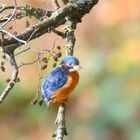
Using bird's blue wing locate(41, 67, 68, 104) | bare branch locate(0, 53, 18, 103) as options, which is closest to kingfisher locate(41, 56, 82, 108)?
bird's blue wing locate(41, 67, 68, 104)

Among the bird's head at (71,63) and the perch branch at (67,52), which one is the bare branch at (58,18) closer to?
the perch branch at (67,52)

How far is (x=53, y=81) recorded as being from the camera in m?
2.63

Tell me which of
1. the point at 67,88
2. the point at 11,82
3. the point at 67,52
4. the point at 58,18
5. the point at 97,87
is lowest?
the point at 11,82

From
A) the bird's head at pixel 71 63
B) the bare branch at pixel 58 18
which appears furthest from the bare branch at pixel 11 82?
the bird's head at pixel 71 63

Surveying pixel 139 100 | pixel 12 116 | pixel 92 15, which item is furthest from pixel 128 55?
pixel 12 116

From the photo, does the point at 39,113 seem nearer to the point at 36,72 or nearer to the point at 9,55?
the point at 36,72

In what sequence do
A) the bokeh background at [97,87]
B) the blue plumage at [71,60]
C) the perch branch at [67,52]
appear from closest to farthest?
1. the perch branch at [67,52]
2. the blue plumage at [71,60]
3. the bokeh background at [97,87]

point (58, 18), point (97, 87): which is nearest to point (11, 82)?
point (58, 18)

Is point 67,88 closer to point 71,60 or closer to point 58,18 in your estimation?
point 71,60

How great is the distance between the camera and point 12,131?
7215 millimetres

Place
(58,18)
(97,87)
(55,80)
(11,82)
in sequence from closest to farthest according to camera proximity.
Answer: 1. (11,82)
2. (55,80)
3. (58,18)
4. (97,87)

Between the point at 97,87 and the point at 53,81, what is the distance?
4.10 metres

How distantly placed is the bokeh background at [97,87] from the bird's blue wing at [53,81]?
358 cm

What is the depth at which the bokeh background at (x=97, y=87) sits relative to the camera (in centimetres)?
657
